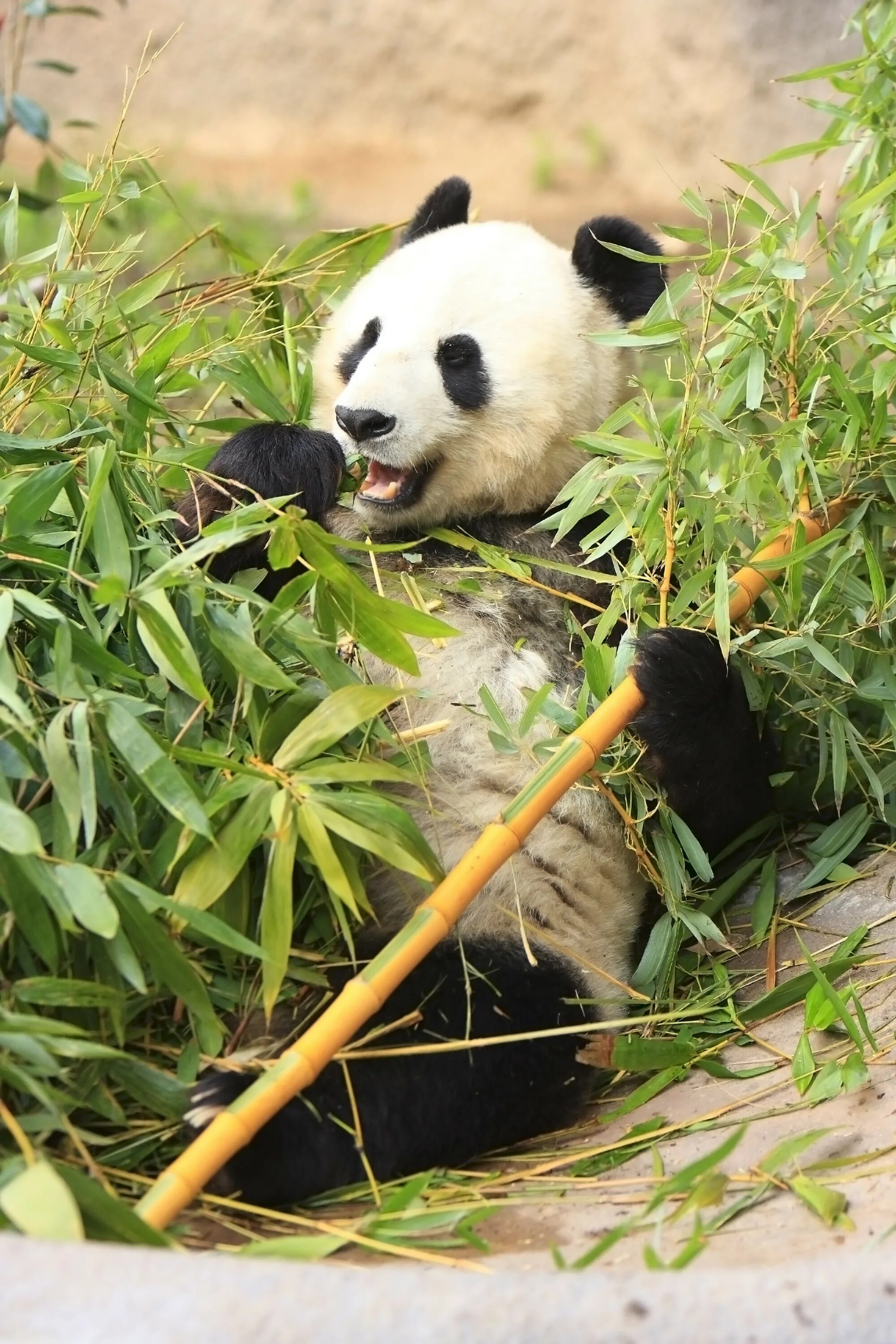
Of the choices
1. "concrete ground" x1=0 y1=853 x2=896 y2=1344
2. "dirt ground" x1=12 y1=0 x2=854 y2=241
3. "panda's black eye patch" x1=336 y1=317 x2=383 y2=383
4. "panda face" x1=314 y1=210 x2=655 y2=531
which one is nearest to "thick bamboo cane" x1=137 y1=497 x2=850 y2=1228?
"concrete ground" x1=0 y1=853 x2=896 y2=1344

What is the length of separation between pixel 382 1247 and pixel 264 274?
1821 mm

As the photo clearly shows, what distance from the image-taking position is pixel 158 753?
1601 millimetres

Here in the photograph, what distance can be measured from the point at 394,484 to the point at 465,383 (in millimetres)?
230

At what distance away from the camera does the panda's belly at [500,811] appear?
208 cm

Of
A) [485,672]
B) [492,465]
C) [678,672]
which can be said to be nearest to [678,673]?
[678,672]

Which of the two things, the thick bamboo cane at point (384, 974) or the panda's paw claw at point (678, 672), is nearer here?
the thick bamboo cane at point (384, 974)

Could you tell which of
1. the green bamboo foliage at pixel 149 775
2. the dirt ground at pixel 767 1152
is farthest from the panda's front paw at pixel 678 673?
the dirt ground at pixel 767 1152

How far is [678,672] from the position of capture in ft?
6.78

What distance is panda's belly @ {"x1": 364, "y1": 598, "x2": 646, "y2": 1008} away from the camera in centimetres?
208

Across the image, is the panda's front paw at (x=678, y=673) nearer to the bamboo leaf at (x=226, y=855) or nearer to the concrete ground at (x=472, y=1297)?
the bamboo leaf at (x=226, y=855)

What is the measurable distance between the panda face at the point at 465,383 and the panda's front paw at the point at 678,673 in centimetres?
49

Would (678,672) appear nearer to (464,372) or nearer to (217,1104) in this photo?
(464,372)

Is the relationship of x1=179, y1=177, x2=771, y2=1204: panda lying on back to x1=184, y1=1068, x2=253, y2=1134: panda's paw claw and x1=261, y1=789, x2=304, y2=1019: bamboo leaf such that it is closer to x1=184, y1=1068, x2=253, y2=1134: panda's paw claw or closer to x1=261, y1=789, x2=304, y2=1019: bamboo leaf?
x1=184, y1=1068, x2=253, y2=1134: panda's paw claw

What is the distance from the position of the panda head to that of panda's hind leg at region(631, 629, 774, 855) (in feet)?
1.67
